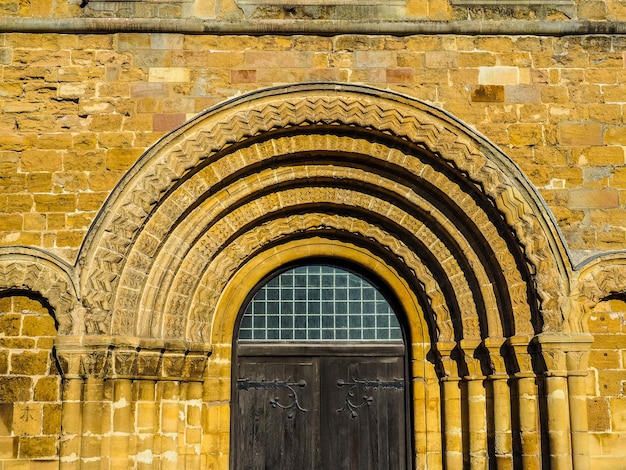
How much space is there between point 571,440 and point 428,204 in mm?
2610

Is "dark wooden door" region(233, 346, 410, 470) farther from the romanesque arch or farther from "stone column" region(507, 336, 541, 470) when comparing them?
"stone column" region(507, 336, 541, 470)

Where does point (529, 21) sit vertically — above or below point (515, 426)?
above

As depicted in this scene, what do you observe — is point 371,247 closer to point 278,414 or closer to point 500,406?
point 278,414

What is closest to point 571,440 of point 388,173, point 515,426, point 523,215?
point 515,426

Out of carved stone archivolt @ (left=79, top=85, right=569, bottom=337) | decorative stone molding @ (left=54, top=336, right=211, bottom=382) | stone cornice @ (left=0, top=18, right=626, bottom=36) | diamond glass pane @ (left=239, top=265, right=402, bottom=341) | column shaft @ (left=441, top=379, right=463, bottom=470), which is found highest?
stone cornice @ (left=0, top=18, right=626, bottom=36)

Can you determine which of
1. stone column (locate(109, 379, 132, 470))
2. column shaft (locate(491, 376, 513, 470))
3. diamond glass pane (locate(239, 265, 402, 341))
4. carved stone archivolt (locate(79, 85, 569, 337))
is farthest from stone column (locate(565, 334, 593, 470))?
stone column (locate(109, 379, 132, 470))

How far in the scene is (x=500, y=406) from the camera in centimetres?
847

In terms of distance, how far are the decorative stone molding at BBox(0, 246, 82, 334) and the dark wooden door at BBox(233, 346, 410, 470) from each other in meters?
2.04

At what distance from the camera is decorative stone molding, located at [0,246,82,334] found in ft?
26.8

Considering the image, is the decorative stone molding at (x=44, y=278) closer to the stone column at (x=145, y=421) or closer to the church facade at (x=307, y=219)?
the church facade at (x=307, y=219)

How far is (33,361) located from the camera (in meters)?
8.27

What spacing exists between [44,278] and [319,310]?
2.91 metres

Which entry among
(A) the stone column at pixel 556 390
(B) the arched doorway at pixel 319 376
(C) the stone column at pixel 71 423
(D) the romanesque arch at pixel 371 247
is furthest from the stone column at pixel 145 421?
(A) the stone column at pixel 556 390

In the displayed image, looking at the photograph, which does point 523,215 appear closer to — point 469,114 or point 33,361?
point 469,114
